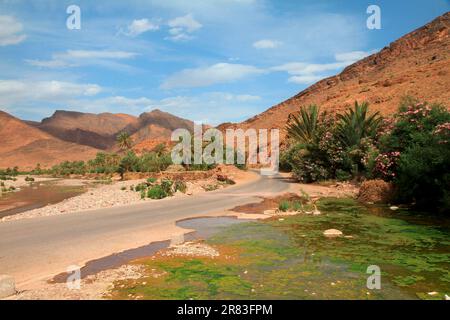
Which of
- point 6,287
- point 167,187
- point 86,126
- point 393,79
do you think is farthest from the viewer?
point 86,126

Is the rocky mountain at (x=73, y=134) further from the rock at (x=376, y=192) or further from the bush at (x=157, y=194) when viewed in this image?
the rock at (x=376, y=192)

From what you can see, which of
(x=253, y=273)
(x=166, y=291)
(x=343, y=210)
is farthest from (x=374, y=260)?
(x=343, y=210)

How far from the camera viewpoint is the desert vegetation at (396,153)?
1467 centimetres

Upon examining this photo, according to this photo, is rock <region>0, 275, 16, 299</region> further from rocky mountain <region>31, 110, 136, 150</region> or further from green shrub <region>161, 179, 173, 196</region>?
rocky mountain <region>31, 110, 136, 150</region>

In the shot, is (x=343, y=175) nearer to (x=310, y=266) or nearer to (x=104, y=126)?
(x=310, y=266)

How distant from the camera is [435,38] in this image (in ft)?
232

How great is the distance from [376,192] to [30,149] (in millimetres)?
111257

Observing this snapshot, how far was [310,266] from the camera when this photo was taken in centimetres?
806

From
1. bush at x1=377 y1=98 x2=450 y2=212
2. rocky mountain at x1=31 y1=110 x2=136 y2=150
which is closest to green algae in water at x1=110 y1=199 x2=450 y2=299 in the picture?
bush at x1=377 y1=98 x2=450 y2=212

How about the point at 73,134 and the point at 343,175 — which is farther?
the point at 73,134

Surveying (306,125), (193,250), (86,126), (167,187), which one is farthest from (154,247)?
(86,126)

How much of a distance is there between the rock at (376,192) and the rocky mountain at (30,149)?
301 ft

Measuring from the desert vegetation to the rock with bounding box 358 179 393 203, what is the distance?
0.39 meters

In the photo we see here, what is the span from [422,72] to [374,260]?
54098 mm
